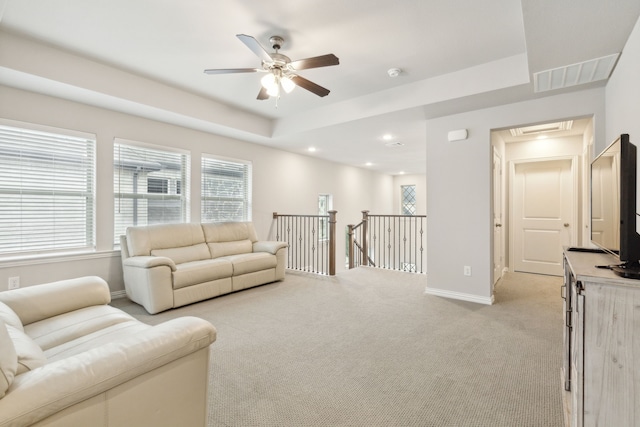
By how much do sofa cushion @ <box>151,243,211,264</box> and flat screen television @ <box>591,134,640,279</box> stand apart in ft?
13.6

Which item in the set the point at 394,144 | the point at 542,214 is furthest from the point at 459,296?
the point at 394,144

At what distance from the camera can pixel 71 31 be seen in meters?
2.64

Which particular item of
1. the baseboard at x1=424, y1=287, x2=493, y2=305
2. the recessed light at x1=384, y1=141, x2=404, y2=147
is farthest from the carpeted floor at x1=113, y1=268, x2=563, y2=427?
the recessed light at x1=384, y1=141, x2=404, y2=147

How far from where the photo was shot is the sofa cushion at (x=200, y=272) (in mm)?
3486

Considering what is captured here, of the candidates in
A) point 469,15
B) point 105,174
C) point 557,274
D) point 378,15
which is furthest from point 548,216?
point 105,174

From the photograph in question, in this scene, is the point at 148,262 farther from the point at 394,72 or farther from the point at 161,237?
the point at 394,72

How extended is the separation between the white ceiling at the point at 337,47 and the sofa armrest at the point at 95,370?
2.32 m

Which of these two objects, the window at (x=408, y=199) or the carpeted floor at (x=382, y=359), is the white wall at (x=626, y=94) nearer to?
the carpeted floor at (x=382, y=359)

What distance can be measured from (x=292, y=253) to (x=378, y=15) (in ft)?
16.1

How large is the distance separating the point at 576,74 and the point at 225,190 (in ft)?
15.8

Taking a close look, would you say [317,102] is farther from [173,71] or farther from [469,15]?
[469,15]

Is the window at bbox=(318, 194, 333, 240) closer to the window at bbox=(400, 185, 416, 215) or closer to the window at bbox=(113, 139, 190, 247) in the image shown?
the window at bbox=(113, 139, 190, 247)

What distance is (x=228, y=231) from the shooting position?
15.9ft

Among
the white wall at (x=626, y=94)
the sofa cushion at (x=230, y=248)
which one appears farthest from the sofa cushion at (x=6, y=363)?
the sofa cushion at (x=230, y=248)
